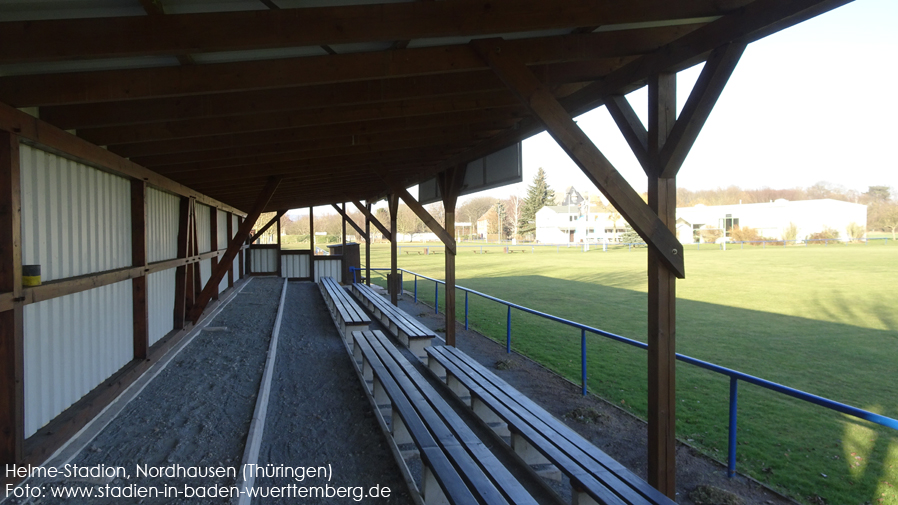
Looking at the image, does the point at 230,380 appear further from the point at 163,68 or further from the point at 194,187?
the point at 194,187

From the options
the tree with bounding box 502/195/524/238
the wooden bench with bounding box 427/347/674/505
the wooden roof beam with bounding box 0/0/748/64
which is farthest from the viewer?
the tree with bounding box 502/195/524/238

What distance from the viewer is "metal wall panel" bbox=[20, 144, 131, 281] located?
349 centimetres

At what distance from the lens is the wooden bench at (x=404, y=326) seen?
22.3 feet

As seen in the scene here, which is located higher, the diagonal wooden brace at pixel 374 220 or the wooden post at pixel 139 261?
the diagonal wooden brace at pixel 374 220

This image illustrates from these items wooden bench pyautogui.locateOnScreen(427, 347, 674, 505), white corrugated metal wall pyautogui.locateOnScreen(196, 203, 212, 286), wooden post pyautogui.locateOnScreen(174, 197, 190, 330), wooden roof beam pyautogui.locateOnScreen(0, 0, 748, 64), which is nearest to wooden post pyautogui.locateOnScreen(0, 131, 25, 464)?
wooden roof beam pyautogui.locateOnScreen(0, 0, 748, 64)

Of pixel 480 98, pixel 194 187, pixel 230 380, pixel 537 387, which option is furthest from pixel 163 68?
pixel 194 187

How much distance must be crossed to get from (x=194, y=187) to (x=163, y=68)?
579cm

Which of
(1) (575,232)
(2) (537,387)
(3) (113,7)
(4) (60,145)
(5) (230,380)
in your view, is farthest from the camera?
(1) (575,232)

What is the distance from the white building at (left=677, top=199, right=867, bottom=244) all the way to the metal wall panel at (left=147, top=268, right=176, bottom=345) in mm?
51821

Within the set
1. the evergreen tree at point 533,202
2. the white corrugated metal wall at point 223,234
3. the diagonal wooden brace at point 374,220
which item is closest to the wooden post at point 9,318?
the white corrugated metal wall at point 223,234

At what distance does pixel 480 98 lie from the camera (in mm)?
4492

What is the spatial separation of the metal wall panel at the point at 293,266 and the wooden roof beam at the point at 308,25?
16.1 meters

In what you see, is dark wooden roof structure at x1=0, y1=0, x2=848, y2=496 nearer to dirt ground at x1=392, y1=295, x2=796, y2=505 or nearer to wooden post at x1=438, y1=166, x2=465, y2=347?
dirt ground at x1=392, y1=295, x2=796, y2=505

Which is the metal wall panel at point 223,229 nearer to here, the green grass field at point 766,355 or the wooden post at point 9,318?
the green grass field at point 766,355
